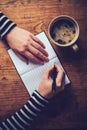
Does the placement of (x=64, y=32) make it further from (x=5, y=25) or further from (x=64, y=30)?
(x=5, y=25)

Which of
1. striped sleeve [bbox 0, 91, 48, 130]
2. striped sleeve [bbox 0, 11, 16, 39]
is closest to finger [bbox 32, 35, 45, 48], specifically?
striped sleeve [bbox 0, 11, 16, 39]

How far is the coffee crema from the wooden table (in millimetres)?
63

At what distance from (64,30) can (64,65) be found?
0.49ft

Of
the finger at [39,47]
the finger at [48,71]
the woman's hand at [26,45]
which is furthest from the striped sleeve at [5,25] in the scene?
the finger at [48,71]

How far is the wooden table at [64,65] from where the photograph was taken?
1.40 metres

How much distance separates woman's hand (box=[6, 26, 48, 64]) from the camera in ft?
4.70

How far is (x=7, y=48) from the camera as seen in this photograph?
57.5 inches

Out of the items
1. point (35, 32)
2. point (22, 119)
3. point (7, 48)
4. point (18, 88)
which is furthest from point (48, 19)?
point (22, 119)

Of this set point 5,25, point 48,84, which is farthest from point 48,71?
point 5,25

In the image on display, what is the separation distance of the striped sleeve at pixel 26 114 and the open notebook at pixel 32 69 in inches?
1.9

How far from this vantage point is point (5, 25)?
1447mm

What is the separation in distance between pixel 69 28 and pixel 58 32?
5cm

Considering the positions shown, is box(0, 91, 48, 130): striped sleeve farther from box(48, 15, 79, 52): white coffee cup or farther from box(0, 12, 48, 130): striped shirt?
box(48, 15, 79, 52): white coffee cup

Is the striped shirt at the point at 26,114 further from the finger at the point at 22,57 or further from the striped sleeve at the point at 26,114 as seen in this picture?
the finger at the point at 22,57
